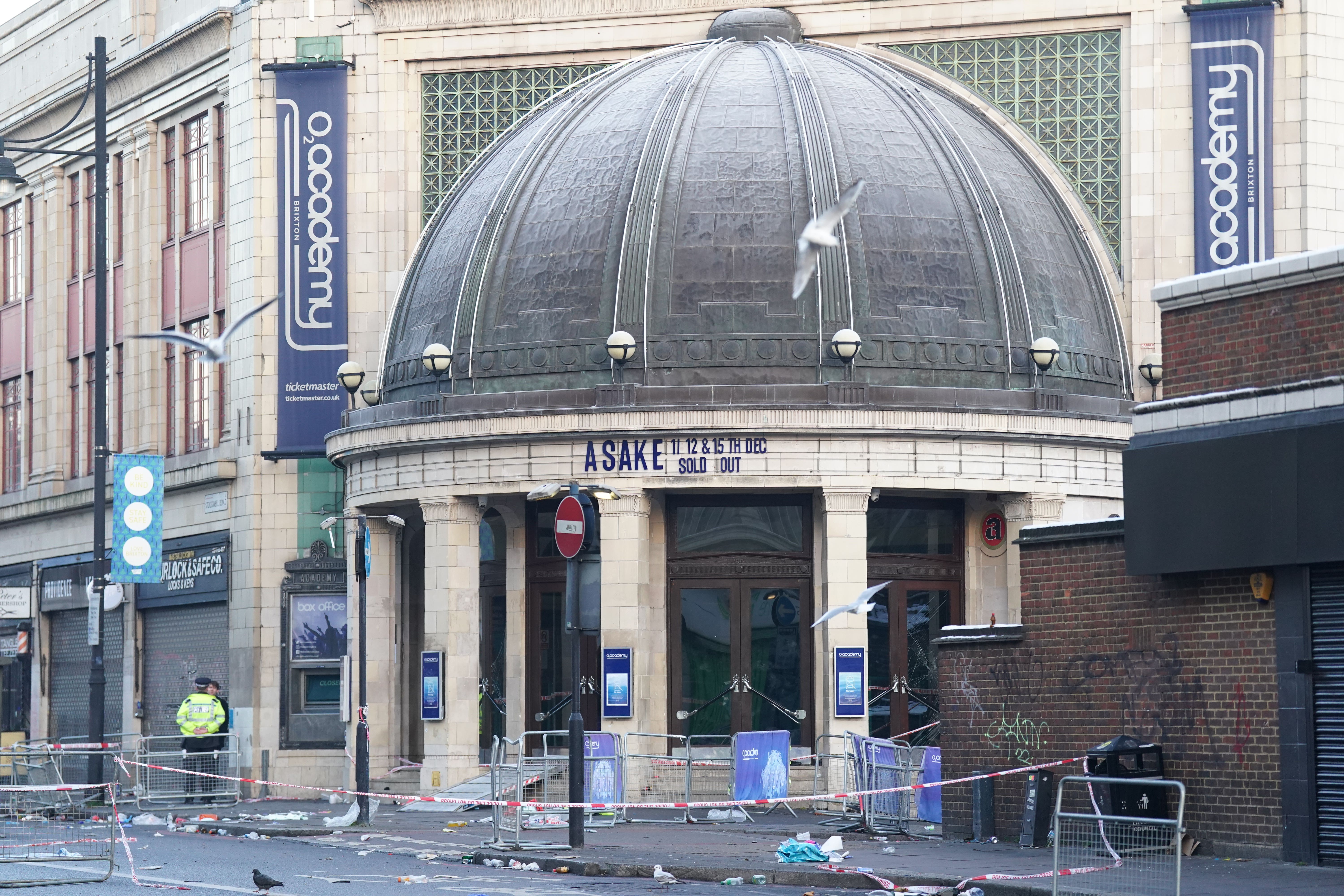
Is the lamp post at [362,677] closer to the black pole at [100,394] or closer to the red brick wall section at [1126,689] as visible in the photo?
the black pole at [100,394]

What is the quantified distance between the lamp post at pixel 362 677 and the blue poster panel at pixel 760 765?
16.8ft

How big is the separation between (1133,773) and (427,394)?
18.3 metres

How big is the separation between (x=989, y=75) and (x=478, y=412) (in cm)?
1277

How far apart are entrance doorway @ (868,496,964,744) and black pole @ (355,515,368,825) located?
29.3 feet

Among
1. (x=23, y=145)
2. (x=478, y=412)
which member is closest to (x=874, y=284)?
(x=478, y=412)

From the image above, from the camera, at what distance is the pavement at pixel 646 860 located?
18.1 metres

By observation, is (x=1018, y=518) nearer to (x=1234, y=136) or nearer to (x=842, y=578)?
(x=842, y=578)

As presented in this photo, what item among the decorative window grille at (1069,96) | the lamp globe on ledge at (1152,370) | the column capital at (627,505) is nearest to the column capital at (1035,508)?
the lamp globe on ledge at (1152,370)

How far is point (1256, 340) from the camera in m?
20.0

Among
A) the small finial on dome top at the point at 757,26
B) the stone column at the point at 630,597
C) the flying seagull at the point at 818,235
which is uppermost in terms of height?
the small finial on dome top at the point at 757,26

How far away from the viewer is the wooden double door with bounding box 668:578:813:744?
3381 centimetres

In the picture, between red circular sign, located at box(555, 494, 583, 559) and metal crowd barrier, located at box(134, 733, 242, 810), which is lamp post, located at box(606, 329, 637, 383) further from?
red circular sign, located at box(555, 494, 583, 559)

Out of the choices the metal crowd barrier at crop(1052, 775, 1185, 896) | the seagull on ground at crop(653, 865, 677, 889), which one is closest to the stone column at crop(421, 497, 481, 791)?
the seagull on ground at crop(653, 865, 677, 889)

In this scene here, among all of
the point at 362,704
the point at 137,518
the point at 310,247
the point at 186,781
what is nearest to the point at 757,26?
the point at 310,247
